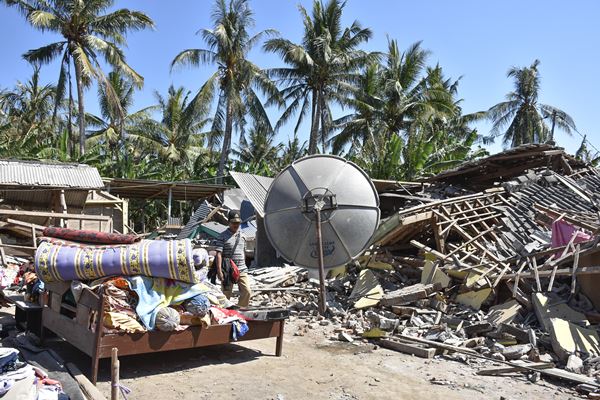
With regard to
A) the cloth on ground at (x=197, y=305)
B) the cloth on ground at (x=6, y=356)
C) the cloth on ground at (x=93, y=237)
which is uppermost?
the cloth on ground at (x=93, y=237)

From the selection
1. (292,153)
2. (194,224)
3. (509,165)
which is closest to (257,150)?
Answer: (292,153)

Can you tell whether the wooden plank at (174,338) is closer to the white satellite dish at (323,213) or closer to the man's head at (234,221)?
the man's head at (234,221)

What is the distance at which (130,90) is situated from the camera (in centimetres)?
3594

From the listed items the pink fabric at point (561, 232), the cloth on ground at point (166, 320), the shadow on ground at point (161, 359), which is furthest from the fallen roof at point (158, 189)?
the cloth on ground at point (166, 320)

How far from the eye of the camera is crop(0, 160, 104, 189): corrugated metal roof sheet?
14914mm

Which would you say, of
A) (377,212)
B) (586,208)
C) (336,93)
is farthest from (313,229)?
(336,93)

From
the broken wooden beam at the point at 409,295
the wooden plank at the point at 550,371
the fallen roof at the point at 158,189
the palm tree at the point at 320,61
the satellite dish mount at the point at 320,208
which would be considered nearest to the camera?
the wooden plank at the point at 550,371

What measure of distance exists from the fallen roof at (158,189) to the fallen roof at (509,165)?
9.38 m

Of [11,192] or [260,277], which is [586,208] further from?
[11,192]

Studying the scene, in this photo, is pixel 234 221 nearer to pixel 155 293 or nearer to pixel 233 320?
pixel 233 320

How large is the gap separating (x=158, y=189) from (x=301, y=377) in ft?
53.6

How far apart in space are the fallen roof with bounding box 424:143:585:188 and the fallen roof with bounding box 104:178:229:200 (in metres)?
9.38

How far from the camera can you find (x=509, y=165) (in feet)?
46.1

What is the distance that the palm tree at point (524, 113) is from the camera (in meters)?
35.2
